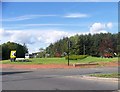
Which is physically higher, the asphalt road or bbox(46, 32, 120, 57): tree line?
bbox(46, 32, 120, 57): tree line

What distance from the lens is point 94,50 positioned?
142750 mm

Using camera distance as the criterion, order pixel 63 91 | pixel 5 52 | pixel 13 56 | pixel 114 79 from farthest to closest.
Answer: pixel 5 52
pixel 13 56
pixel 114 79
pixel 63 91

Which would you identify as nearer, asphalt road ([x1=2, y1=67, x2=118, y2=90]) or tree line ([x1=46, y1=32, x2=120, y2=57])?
asphalt road ([x1=2, y1=67, x2=118, y2=90])

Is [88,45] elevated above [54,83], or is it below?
above

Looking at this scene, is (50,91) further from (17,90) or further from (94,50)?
(94,50)

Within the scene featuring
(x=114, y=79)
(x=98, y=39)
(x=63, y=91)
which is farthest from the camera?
(x=98, y=39)

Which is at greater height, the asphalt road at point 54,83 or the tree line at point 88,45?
the tree line at point 88,45

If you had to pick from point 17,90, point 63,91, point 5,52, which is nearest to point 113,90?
Result: point 63,91

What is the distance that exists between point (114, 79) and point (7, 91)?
813 centimetres

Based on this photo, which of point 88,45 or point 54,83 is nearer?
point 54,83

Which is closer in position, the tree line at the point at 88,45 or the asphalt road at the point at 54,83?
the asphalt road at the point at 54,83

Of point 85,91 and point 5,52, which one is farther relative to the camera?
point 5,52

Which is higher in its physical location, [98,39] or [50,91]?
[98,39]

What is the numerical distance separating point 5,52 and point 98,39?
50.9m
